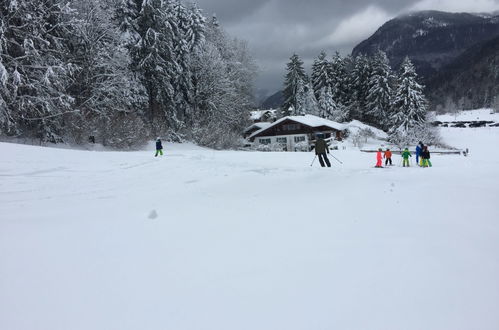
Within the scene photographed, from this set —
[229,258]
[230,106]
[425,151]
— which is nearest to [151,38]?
[230,106]

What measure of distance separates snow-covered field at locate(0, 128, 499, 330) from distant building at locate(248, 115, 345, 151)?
3622 centimetres

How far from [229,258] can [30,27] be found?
2026cm

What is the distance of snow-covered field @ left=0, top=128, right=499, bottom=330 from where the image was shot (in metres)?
2.72

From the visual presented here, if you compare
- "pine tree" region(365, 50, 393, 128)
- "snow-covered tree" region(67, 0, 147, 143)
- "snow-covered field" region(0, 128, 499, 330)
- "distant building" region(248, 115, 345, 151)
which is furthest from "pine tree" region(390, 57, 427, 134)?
"snow-covered field" region(0, 128, 499, 330)

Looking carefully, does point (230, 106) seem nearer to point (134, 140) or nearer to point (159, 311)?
point (134, 140)

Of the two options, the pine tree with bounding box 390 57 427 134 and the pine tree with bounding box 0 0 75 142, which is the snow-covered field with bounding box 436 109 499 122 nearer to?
the pine tree with bounding box 390 57 427 134

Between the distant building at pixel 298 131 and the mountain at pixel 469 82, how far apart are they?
112321 millimetres

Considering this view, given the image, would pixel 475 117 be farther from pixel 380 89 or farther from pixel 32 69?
pixel 32 69

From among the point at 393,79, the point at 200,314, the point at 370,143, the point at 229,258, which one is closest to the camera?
the point at 200,314

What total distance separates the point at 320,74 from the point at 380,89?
11359 mm

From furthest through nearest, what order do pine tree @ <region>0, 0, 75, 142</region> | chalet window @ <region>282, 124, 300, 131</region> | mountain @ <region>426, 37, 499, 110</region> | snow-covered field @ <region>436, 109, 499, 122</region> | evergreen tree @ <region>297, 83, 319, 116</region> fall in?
1. mountain @ <region>426, 37, 499, 110</region>
2. snow-covered field @ <region>436, 109, 499, 122</region>
3. evergreen tree @ <region>297, 83, 319, 116</region>
4. chalet window @ <region>282, 124, 300, 131</region>
5. pine tree @ <region>0, 0, 75, 142</region>

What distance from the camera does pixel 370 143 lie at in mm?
43094

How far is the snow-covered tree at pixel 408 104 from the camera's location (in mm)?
43969

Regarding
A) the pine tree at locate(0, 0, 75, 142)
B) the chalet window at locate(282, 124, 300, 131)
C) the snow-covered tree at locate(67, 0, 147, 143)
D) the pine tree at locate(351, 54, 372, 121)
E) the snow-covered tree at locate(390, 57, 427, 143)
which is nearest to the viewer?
the pine tree at locate(0, 0, 75, 142)
